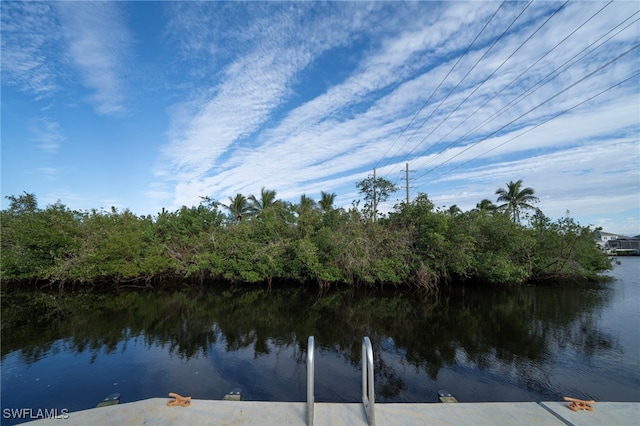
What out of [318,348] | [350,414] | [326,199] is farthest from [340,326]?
[326,199]

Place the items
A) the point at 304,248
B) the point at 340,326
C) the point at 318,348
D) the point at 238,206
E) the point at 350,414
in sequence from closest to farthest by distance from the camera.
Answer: the point at 350,414 < the point at 318,348 < the point at 340,326 < the point at 304,248 < the point at 238,206

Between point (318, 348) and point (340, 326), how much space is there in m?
1.95

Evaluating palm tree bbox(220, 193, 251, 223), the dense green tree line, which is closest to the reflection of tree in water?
the dense green tree line

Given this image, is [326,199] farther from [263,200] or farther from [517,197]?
[517,197]

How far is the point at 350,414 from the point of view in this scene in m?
3.32

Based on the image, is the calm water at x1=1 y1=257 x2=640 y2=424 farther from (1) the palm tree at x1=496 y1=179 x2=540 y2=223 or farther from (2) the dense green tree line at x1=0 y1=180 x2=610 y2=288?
(1) the palm tree at x1=496 y1=179 x2=540 y2=223

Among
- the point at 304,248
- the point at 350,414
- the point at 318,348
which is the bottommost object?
the point at 318,348

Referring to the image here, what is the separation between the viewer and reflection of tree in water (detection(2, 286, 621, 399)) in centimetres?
685

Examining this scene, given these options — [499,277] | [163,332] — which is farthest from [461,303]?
[163,332]

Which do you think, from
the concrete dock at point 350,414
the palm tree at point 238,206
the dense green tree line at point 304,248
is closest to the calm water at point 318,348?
the concrete dock at point 350,414

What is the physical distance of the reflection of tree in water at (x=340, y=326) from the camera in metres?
6.85

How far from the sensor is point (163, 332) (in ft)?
28.0

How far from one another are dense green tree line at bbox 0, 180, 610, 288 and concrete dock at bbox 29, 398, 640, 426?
10.8 metres

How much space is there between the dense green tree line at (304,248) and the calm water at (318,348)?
8.34 ft
